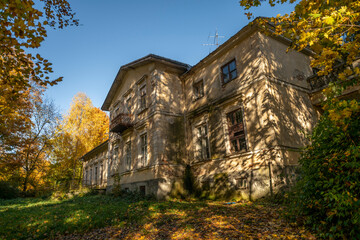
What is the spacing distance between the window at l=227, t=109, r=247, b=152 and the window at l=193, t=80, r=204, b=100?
3.07m

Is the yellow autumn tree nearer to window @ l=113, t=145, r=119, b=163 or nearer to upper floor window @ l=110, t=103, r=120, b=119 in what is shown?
upper floor window @ l=110, t=103, r=120, b=119

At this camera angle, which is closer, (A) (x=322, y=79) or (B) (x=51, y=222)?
(B) (x=51, y=222)

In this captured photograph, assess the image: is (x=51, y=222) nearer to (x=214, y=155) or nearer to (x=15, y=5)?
(x=15, y=5)

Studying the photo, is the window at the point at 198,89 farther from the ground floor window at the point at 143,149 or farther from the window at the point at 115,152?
the window at the point at 115,152

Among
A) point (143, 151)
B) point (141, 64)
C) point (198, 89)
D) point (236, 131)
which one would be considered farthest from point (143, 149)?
point (236, 131)

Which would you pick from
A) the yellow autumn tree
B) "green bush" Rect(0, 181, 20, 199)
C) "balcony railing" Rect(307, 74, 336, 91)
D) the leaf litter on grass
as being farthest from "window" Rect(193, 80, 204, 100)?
"green bush" Rect(0, 181, 20, 199)

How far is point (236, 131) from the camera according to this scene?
1068 centimetres

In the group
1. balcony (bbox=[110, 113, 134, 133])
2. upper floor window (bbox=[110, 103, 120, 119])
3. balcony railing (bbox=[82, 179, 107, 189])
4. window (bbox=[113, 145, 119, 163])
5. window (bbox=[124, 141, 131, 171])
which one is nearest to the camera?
balcony (bbox=[110, 113, 134, 133])

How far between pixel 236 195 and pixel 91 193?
47.3 feet

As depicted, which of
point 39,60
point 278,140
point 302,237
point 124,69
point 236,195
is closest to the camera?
point 302,237

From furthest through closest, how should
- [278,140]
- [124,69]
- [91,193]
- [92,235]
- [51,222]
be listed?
[91,193] → [124,69] → [278,140] → [51,222] → [92,235]

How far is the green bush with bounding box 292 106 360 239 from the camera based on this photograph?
10.5 feet

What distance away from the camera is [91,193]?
1892 centimetres

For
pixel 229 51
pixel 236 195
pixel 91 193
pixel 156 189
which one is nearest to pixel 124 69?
pixel 229 51
